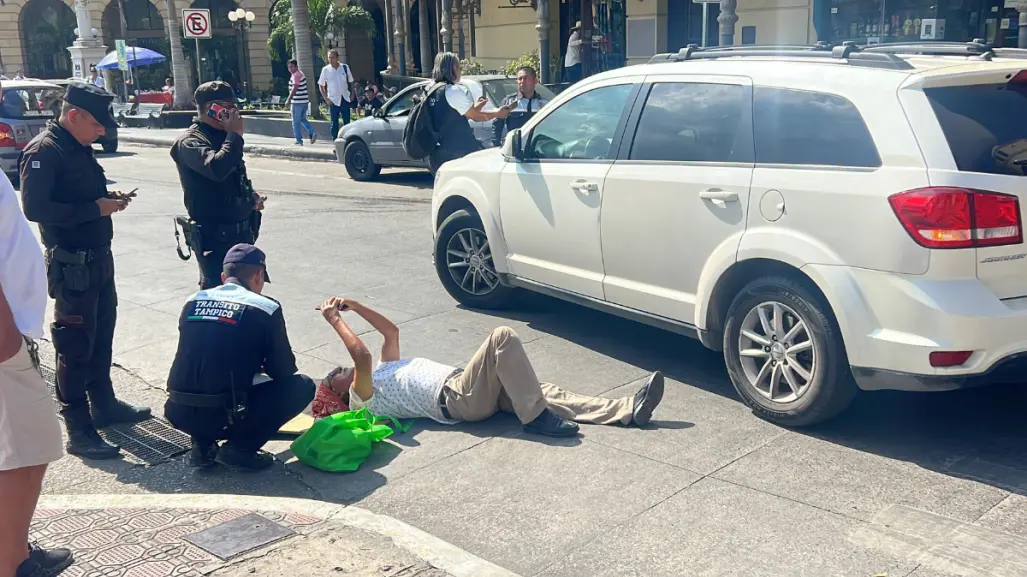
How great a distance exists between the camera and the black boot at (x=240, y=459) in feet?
16.0

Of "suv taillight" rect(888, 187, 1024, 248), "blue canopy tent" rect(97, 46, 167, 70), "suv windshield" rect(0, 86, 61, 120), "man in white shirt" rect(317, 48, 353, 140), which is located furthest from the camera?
"blue canopy tent" rect(97, 46, 167, 70)

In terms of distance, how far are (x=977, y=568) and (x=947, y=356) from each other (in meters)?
1.09

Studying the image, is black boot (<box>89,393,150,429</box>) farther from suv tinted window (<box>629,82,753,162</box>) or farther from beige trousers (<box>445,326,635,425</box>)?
suv tinted window (<box>629,82,753,162</box>)

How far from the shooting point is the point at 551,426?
514cm

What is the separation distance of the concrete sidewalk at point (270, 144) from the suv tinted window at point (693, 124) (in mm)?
13315

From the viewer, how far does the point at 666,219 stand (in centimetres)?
558

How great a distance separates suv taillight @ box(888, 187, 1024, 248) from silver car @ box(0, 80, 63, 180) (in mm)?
16096

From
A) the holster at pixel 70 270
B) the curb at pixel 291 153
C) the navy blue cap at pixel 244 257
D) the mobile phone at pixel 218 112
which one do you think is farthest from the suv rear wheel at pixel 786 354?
the curb at pixel 291 153

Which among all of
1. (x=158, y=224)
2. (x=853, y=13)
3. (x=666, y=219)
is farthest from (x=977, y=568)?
(x=853, y=13)

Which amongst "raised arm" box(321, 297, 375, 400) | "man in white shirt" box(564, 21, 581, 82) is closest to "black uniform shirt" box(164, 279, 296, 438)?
"raised arm" box(321, 297, 375, 400)

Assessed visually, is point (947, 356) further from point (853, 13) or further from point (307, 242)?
point (853, 13)

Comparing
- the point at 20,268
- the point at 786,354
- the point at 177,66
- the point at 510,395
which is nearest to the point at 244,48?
the point at 177,66

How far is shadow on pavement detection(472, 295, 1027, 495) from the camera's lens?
4.60 m

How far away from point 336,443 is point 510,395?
940 mm
